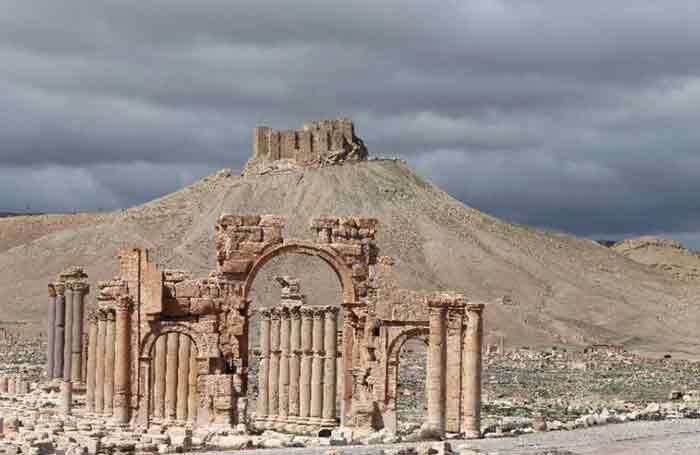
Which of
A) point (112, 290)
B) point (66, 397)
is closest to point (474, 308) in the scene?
point (112, 290)

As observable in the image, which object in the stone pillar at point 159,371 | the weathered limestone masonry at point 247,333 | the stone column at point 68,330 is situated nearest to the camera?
the weathered limestone masonry at point 247,333

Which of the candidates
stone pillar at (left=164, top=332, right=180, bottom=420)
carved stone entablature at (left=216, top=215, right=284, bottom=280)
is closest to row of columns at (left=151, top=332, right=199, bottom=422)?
stone pillar at (left=164, top=332, right=180, bottom=420)

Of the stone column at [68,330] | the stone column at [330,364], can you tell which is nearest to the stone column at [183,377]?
the stone column at [330,364]

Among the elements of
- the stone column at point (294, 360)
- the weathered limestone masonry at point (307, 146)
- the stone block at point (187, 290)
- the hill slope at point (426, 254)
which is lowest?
the stone column at point (294, 360)

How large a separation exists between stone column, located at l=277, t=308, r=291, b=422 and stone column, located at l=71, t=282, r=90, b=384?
8.31 m

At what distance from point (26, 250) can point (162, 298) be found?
Result: 111418 mm

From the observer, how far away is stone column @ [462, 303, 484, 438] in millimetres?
38906

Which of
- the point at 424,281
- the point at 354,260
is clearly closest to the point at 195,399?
the point at 354,260

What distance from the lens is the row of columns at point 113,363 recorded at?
41406 millimetres

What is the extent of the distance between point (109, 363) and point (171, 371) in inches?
122

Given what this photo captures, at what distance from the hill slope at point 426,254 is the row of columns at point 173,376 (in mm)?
66146

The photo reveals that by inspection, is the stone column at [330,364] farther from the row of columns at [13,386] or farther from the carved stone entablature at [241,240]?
the row of columns at [13,386]

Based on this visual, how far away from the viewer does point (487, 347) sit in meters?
102

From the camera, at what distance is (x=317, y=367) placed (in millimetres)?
45656
